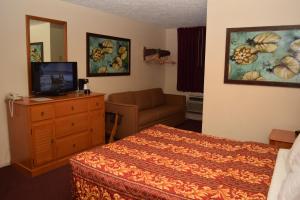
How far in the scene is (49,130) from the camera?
10.4 feet

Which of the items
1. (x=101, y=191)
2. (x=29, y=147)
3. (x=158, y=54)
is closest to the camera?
(x=101, y=191)

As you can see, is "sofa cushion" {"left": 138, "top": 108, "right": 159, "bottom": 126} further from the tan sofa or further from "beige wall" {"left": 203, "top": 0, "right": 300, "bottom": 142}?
"beige wall" {"left": 203, "top": 0, "right": 300, "bottom": 142}

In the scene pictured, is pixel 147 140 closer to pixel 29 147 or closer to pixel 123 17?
pixel 29 147

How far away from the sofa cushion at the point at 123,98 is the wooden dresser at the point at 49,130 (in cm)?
85

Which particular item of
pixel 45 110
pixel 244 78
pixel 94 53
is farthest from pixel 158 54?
pixel 45 110

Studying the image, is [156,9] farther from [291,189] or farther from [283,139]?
[291,189]

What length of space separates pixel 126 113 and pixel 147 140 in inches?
77.9

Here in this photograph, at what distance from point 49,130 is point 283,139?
2985mm

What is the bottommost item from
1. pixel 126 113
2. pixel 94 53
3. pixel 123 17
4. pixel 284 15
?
pixel 126 113

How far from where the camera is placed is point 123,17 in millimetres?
5000

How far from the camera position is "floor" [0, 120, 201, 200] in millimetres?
2619

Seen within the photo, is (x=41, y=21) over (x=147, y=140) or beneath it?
over

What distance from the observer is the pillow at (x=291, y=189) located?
4.19ft

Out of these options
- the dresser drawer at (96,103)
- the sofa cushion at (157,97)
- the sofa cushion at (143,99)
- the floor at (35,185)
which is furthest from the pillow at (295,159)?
the sofa cushion at (157,97)
